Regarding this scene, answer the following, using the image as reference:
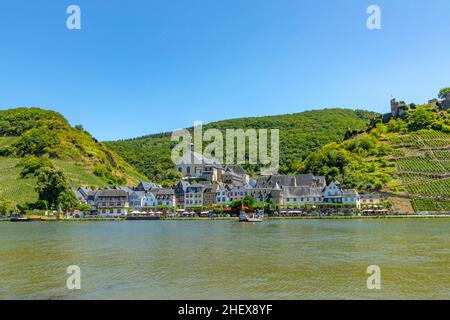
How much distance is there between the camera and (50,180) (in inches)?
4026

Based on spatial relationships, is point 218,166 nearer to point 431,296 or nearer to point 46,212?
point 46,212

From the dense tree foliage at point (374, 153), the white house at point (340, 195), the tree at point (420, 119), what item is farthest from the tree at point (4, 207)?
the tree at point (420, 119)

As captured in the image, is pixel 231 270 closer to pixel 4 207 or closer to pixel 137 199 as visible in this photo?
pixel 4 207

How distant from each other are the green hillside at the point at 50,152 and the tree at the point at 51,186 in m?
6.91

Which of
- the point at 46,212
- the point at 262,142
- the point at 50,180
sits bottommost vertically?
the point at 46,212

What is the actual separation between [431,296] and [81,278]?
667 inches

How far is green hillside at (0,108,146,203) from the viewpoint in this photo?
406 ft

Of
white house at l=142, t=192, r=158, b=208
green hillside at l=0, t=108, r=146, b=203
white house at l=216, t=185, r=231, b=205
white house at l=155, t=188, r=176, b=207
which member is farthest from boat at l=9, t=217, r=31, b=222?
white house at l=216, t=185, r=231, b=205

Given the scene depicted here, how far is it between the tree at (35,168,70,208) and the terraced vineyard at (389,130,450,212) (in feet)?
283

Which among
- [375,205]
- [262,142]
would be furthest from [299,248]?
[262,142]

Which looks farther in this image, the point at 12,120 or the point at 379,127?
the point at 12,120

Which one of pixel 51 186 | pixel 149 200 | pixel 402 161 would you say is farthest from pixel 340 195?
pixel 51 186

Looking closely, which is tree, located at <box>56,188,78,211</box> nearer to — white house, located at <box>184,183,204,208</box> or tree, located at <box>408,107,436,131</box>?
white house, located at <box>184,183,204,208</box>

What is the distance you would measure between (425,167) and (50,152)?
419 ft
